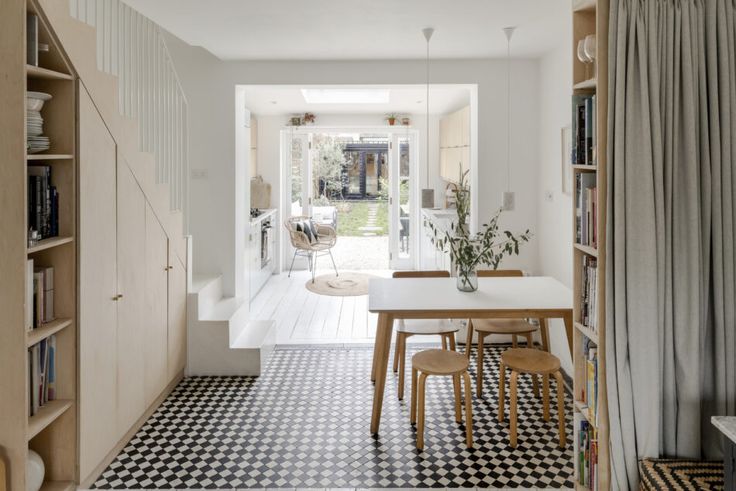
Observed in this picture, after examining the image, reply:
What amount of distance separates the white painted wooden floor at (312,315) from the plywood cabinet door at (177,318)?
112 cm

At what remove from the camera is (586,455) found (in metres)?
2.38

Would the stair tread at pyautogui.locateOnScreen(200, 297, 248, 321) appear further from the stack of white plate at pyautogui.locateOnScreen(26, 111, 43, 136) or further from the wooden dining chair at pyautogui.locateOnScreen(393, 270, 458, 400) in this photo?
the stack of white plate at pyautogui.locateOnScreen(26, 111, 43, 136)

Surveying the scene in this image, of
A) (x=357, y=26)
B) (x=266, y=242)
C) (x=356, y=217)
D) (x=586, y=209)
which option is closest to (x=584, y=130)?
(x=586, y=209)

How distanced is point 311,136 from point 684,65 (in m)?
6.73

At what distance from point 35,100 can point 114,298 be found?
1029mm

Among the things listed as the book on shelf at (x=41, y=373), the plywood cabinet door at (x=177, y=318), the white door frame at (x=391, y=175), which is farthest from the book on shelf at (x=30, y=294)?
the white door frame at (x=391, y=175)

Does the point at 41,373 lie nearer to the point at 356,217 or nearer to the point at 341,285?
the point at 341,285

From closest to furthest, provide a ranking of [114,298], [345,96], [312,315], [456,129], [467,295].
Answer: [114,298] → [467,295] → [312,315] → [456,129] → [345,96]

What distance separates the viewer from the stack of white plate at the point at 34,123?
239 cm

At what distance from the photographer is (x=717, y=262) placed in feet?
6.66

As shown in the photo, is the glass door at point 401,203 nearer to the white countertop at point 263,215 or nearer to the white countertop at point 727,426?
the white countertop at point 263,215

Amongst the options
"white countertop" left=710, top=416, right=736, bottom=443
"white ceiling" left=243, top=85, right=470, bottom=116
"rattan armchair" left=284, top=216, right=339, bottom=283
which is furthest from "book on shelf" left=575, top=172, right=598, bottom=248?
"rattan armchair" left=284, top=216, right=339, bottom=283

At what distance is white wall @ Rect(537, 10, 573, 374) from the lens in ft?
13.4

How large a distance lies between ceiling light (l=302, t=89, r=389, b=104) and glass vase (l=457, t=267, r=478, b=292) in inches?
147
